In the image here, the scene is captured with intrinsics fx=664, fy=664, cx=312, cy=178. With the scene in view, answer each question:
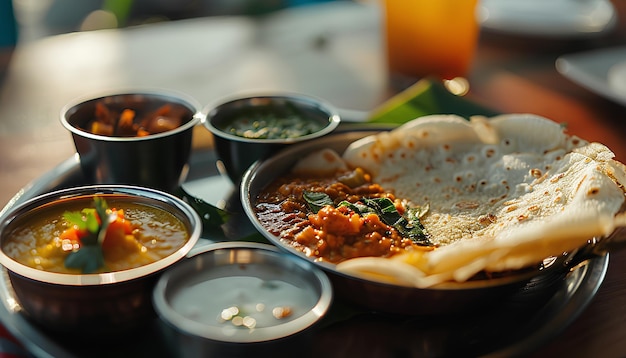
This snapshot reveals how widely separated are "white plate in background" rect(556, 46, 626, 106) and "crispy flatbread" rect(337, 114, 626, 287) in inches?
39.1

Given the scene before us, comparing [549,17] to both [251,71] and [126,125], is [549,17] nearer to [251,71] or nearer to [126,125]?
[251,71]

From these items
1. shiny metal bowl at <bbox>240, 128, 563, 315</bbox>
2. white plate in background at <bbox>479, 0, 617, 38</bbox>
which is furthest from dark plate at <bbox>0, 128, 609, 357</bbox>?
white plate in background at <bbox>479, 0, 617, 38</bbox>

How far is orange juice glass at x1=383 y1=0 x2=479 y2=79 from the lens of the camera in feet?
11.3

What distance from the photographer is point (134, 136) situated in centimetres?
241

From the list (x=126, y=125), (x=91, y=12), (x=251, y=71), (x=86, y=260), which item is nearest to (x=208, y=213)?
(x=126, y=125)

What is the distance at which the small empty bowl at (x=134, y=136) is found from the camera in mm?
2266

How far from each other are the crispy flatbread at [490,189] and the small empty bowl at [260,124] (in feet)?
0.71

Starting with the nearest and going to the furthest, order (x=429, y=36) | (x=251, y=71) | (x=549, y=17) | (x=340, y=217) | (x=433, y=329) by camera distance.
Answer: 1. (x=433, y=329)
2. (x=340, y=217)
3. (x=429, y=36)
4. (x=251, y=71)
5. (x=549, y=17)

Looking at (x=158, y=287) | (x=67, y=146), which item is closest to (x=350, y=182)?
(x=158, y=287)

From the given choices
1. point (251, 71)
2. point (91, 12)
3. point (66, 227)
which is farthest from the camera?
point (91, 12)

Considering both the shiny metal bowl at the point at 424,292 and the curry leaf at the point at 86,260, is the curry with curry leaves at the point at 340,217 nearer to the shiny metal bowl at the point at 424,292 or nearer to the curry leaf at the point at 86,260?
the shiny metal bowl at the point at 424,292

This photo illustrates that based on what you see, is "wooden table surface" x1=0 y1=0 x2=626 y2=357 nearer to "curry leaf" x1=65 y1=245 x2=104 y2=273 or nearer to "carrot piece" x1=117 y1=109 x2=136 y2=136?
"carrot piece" x1=117 y1=109 x2=136 y2=136

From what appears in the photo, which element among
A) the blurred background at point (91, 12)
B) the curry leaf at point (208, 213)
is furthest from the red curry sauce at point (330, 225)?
the blurred background at point (91, 12)

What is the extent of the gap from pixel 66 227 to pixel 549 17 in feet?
11.4
